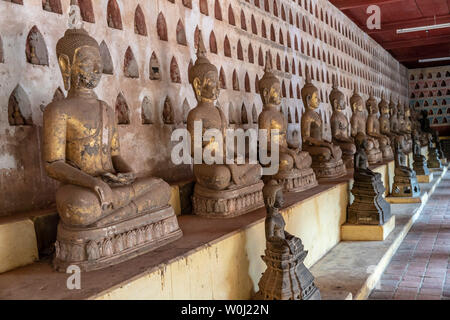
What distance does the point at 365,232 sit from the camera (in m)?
5.54

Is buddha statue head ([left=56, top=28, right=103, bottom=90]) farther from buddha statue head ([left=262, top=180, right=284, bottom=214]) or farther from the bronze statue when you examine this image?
the bronze statue

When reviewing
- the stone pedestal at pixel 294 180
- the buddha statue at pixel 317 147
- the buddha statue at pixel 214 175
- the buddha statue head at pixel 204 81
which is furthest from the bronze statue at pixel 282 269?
the buddha statue at pixel 317 147

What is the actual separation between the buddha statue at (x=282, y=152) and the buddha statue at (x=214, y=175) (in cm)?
81

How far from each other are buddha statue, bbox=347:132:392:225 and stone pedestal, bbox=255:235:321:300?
8.40ft

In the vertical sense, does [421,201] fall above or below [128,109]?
below

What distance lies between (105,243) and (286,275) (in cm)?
124

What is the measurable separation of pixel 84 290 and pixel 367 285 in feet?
8.76

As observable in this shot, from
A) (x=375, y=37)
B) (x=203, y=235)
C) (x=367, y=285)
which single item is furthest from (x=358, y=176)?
(x=375, y=37)

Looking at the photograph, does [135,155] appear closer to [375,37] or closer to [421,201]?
[421,201]

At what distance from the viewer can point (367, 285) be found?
13.4 feet

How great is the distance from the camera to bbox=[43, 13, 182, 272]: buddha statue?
2.81m

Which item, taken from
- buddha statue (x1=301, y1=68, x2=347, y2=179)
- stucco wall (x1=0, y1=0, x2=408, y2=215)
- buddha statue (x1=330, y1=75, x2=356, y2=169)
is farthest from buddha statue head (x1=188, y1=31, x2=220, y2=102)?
buddha statue (x1=330, y1=75, x2=356, y2=169)

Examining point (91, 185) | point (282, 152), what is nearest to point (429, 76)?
point (282, 152)

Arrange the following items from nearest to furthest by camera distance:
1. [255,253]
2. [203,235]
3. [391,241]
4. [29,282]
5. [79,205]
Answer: [29,282]
[79,205]
[203,235]
[255,253]
[391,241]
